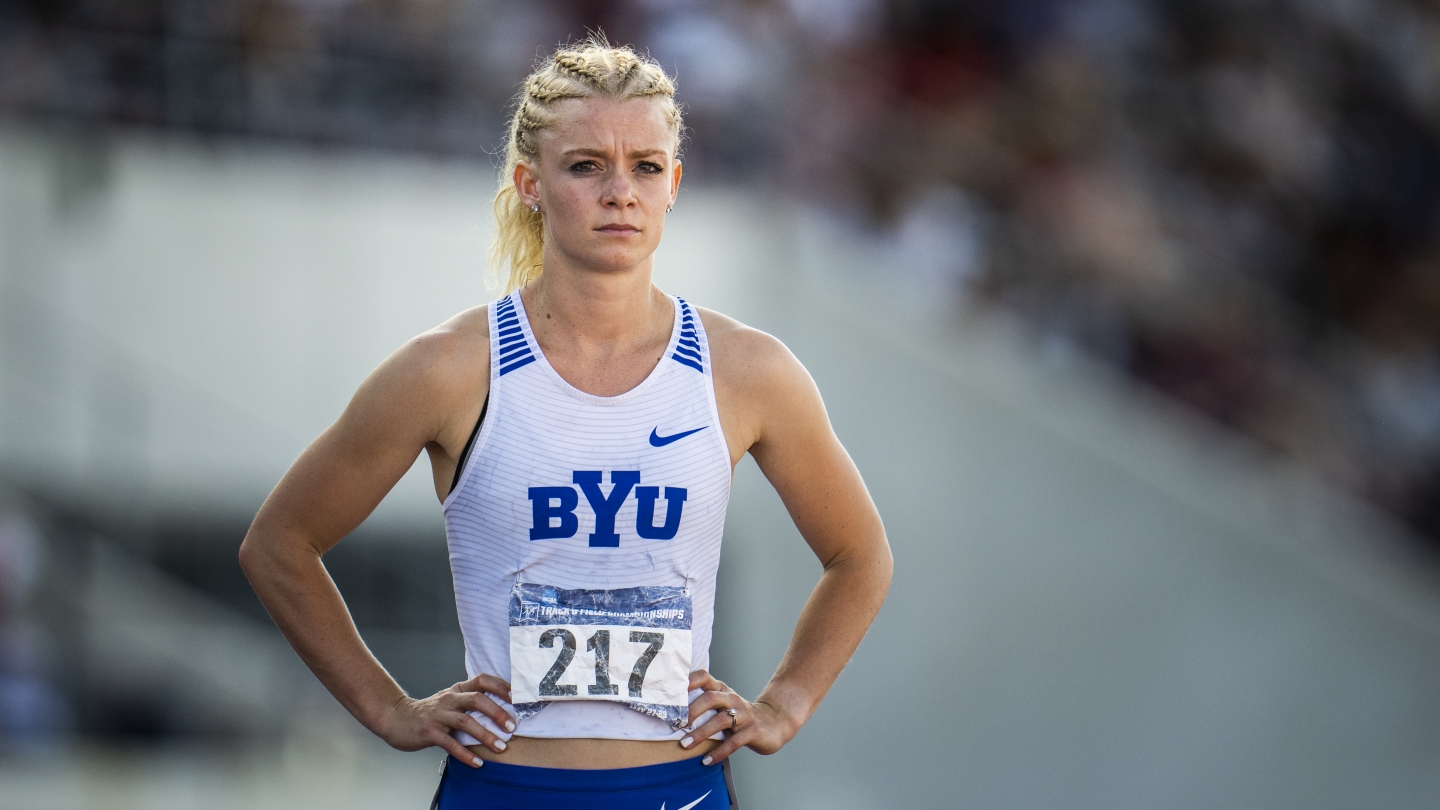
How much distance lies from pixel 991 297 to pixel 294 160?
151 inches

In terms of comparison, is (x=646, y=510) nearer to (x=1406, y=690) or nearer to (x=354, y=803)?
(x=354, y=803)

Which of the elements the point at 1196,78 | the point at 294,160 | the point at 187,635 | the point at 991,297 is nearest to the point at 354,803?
the point at 187,635

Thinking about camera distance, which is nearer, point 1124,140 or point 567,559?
point 567,559

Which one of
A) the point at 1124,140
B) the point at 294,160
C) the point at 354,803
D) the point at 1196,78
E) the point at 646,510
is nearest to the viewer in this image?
the point at 646,510

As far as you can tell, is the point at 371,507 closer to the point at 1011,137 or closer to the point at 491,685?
the point at 491,685

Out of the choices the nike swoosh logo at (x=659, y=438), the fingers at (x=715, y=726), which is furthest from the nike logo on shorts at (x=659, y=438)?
the fingers at (x=715, y=726)

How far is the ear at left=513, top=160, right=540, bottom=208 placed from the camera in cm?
259

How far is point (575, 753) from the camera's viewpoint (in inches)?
98.1

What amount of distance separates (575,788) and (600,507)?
46cm

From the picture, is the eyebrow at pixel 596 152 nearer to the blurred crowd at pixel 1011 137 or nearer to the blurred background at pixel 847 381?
the blurred background at pixel 847 381

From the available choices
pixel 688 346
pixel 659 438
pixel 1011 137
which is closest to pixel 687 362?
pixel 688 346

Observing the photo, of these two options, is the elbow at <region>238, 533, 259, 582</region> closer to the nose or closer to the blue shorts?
the blue shorts

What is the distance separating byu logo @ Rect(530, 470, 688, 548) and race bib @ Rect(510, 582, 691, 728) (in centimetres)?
9

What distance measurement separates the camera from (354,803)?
24.2ft
